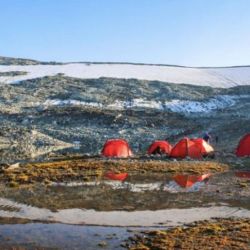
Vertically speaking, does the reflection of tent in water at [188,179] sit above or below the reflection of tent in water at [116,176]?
above

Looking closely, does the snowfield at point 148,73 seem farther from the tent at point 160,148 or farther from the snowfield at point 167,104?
the tent at point 160,148

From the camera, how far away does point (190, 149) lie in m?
36.4

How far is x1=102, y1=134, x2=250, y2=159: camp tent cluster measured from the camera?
36.2 m

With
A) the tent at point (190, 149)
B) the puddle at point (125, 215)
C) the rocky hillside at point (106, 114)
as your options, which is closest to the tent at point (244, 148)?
the tent at point (190, 149)

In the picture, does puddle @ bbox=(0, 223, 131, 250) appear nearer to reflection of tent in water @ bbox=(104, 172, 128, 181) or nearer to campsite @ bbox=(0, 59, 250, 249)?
campsite @ bbox=(0, 59, 250, 249)

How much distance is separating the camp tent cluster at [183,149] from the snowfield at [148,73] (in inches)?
2150

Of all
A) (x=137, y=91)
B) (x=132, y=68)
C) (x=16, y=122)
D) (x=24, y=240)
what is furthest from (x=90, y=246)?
(x=132, y=68)

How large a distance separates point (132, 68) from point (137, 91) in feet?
95.2

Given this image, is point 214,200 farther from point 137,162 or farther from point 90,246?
point 137,162

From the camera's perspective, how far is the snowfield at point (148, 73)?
98.2 m

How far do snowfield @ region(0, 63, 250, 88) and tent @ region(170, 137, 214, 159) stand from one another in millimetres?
58105

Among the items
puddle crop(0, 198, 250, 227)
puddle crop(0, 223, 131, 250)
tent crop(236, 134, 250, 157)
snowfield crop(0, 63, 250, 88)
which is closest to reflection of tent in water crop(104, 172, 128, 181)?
puddle crop(0, 198, 250, 227)

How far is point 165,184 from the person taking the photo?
2623 centimetres

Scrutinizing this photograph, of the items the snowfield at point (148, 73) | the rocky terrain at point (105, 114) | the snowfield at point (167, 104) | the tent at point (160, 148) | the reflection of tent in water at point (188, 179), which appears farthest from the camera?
the snowfield at point (148, 73)
